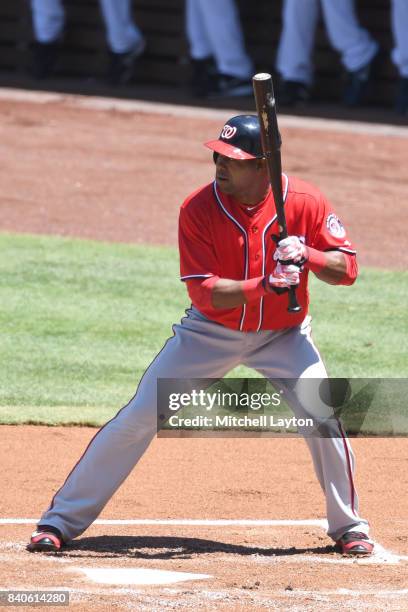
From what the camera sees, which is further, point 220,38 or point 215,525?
point 220,38

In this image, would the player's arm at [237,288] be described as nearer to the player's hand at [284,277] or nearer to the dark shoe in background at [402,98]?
the player's hand at [284,277]

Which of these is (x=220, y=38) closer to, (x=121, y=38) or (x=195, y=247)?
(x=121, y=38)

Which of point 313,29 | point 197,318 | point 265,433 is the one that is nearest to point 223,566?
point 197,318

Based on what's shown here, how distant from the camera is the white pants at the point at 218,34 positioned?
16.2m

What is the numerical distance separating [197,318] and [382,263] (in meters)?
5.73

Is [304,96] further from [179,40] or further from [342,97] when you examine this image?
[179,40]

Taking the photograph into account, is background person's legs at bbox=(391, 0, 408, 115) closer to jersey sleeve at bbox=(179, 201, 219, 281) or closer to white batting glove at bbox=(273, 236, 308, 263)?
jersey sleeve at bbox=(179, 201, 219, 281)

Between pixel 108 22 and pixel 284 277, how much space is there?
12756mm

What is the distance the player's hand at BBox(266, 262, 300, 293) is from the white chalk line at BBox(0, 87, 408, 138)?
34.4ft

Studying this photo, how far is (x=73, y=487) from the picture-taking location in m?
5.09

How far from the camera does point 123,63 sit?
17234 millimetres

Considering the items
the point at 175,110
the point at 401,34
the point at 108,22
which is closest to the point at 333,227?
the point at 401,34

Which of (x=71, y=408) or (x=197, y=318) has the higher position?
(x=197, y=318)

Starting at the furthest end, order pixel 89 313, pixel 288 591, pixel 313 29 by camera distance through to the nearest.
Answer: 1. pixel 313 29
2. pixel 89 313
3. pixel 288 591
